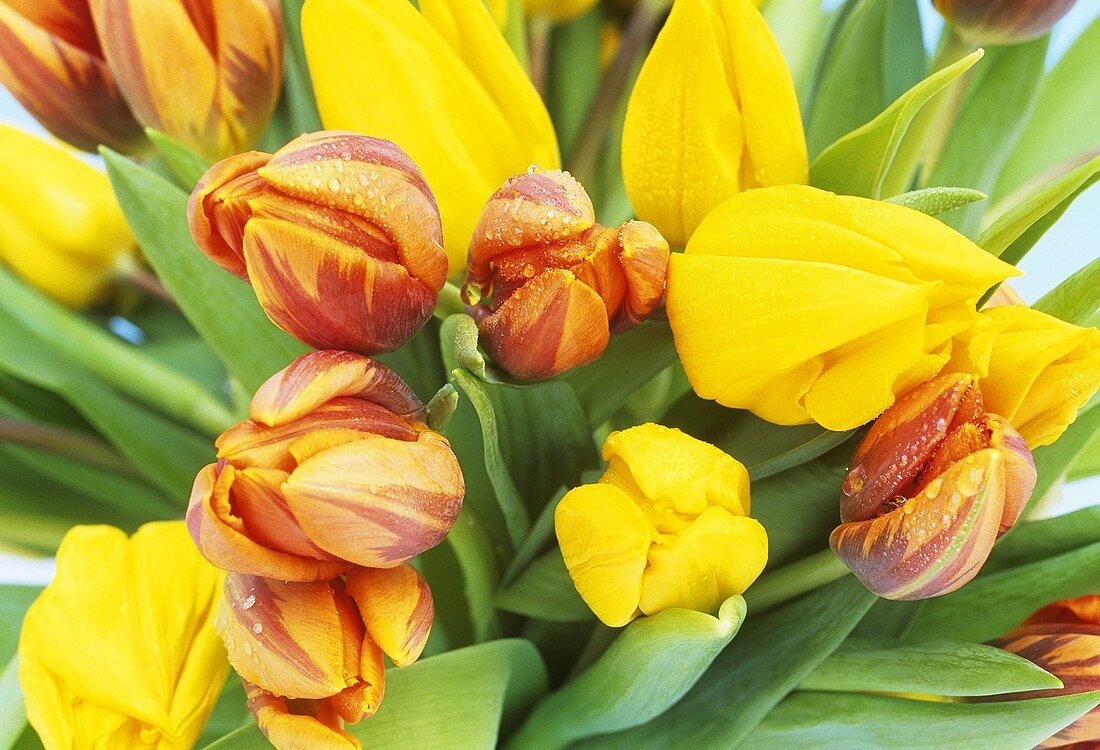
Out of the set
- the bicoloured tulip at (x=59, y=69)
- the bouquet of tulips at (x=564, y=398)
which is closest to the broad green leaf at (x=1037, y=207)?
the bouquet of tulips at (x=564, y=398)

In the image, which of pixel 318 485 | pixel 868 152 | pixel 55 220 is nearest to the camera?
pixel 318 485

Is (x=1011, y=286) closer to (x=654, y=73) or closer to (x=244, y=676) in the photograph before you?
(x=654, y=73)

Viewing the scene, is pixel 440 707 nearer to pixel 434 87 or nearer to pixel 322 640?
pixel 322 640

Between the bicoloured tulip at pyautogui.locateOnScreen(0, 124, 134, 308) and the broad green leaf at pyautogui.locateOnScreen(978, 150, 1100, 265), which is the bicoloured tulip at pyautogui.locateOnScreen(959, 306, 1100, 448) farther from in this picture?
the bicoloured tulip at pyautogui.locateOnScreen(0, 124, 134, 308)

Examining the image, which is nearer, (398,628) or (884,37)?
(398,628)

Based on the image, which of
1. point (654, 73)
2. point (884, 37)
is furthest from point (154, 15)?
point (884, 37)

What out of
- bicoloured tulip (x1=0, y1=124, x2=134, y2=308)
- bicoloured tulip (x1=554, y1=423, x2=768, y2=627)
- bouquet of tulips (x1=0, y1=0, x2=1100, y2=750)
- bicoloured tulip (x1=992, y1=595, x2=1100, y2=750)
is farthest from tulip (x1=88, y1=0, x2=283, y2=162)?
bicoloured tulip (x1=992, y1=595, x2=1100, y2=750)

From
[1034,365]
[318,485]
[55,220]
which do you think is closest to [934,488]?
[1034,365]
